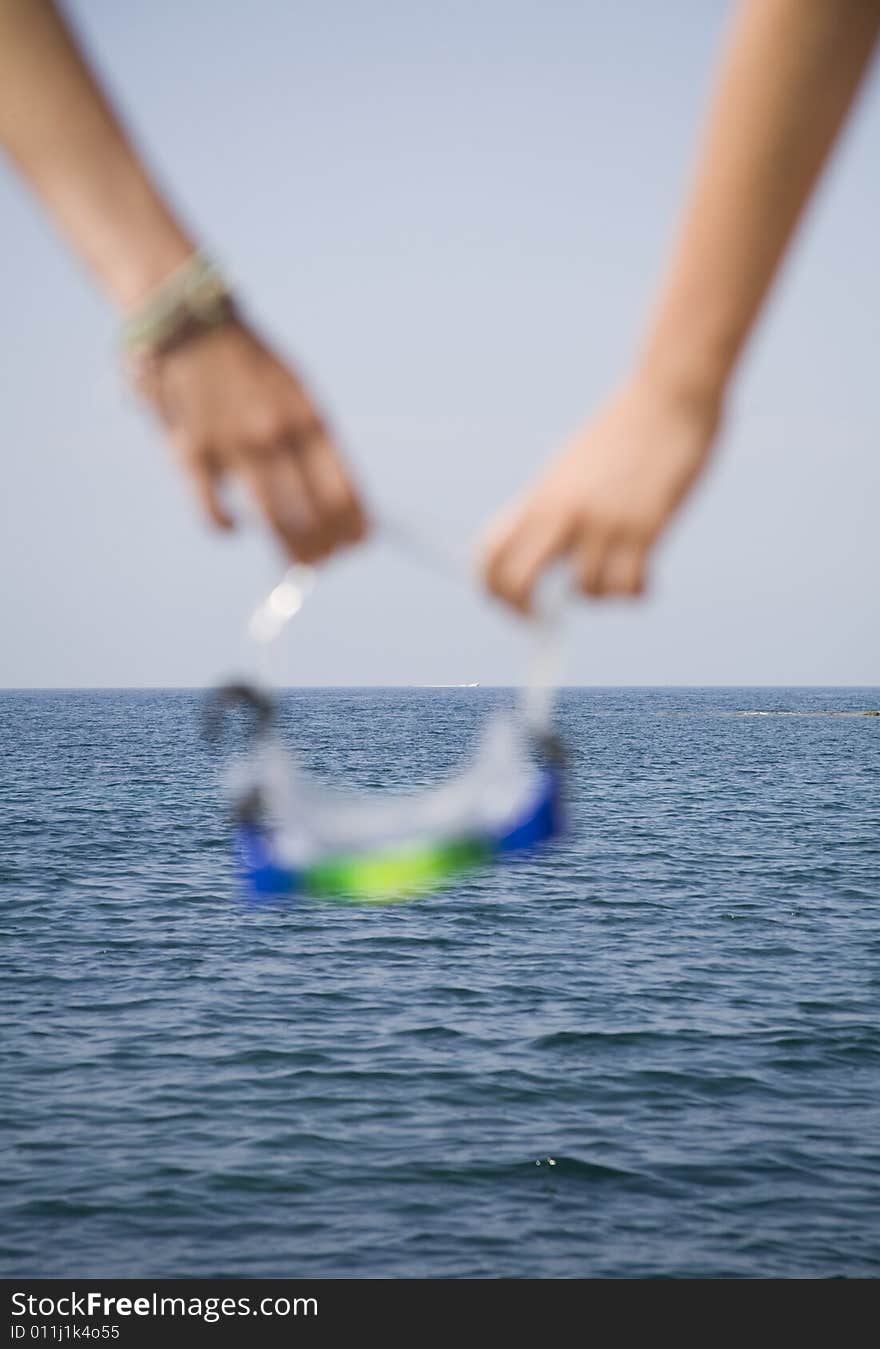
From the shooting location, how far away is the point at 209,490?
5.64 ft

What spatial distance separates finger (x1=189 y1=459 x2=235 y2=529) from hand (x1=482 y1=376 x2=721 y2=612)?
34 cm

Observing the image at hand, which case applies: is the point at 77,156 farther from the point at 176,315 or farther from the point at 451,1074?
the point at 451,1074

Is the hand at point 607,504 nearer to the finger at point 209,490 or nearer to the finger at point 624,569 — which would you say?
the finger at point 624,569

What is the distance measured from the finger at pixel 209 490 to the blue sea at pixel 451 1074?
84 centimetres

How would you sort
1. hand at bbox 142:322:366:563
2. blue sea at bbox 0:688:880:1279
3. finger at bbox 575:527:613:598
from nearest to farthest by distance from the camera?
hand at bbox 142:322:366:563
finger at bbox 575:527:613:598
blue sea at bbox 0:688:880:1279

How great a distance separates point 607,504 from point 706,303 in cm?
30

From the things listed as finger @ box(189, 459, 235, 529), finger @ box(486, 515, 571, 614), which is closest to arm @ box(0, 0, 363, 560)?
finger @ box(189, 459, 235, 529)

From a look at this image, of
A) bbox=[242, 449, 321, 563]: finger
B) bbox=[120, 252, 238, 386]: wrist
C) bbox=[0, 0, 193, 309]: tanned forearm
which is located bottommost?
bbox=[242, 449, 321, 563]: finger

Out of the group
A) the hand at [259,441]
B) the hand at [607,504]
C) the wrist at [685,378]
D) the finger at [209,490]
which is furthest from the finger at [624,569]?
the finger at [209,490]

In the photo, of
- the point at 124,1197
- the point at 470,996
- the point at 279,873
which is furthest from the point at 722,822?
the point at 279,873

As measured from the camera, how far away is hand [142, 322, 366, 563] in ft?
5.60

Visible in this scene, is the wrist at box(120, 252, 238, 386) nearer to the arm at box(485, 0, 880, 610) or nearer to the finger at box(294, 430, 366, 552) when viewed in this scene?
the finger at box(294, 430, 366, 552)

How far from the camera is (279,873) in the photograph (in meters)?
2.25
